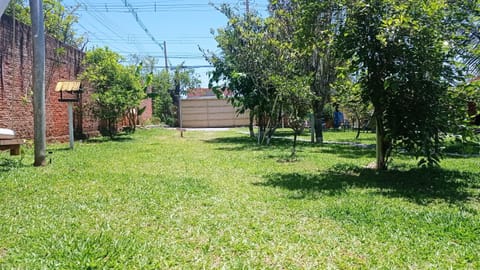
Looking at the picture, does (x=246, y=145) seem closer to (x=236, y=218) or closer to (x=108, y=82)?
(x=108, y=82)

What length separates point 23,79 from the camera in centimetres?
1109

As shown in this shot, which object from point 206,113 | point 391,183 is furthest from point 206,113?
point 391,183

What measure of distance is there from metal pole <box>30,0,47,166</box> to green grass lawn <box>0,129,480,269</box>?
54cm

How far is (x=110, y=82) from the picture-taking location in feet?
53.5

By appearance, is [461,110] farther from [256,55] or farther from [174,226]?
[256,55]

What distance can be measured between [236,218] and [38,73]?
5.55m

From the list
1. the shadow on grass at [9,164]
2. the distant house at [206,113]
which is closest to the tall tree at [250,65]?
the shadow on grass at [9,164]

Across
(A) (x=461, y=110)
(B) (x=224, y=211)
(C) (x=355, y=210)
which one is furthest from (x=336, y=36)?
(B) (x=224, y=211)

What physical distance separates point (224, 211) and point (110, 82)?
13.4 meters

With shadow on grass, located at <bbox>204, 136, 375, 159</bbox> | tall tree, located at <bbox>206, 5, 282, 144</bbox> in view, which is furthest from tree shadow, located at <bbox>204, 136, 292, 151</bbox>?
tall tree, located at <bbox>206, 5, 282, 144</bbox>

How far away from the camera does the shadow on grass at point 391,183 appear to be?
214 inches

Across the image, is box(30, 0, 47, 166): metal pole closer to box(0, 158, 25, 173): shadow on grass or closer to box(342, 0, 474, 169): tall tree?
box(0, 158, 25, 173): shadow on grass

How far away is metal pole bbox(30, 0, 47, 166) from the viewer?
7.41 m

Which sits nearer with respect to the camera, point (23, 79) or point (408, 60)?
point (408, 60)
